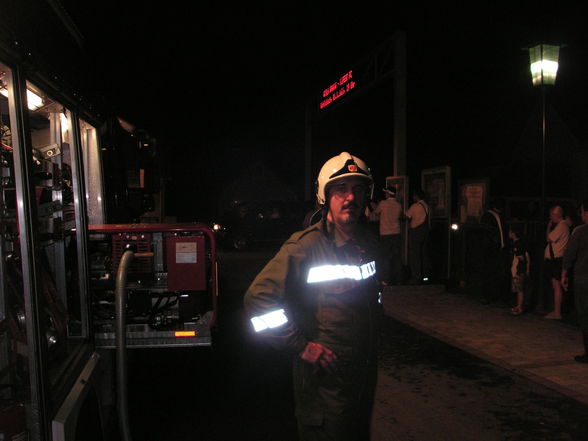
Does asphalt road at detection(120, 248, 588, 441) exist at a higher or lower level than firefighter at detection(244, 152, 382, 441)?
lower

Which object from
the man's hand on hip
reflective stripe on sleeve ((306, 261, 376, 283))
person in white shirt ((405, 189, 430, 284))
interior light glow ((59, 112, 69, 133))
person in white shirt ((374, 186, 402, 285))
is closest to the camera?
the man's hand on hip

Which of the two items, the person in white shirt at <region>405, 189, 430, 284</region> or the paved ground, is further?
the person in white shirt at <region>405, 189, 430, 284</region>

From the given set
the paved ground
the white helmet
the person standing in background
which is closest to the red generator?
the white helmet

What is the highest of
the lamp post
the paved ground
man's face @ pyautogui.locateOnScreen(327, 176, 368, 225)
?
the lamp post

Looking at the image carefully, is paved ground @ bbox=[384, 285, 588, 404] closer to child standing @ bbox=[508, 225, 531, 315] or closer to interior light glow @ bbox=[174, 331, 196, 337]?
child standing @ bbox=[508, 225, 531, 315]

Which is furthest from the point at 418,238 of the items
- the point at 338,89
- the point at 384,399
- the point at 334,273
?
the point at 338,89

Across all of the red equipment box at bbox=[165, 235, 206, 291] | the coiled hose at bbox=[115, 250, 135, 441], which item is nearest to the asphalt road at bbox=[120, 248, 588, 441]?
the coiled hose at bbox=[115, 250, 135, 441]

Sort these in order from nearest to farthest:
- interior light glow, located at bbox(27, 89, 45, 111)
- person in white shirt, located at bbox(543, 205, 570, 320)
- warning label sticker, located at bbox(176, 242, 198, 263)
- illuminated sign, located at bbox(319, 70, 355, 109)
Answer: interior light glow, located at bbox(27, 89, 45, 111), warning label sticker, located at bbox(176, 242, 198, 263), person in white shirt, located at bbox(543, 205, 570, 320), illuminated sign, located at bbox(319, 70, 355, 109)

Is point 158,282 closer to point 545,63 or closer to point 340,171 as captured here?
point 340,171

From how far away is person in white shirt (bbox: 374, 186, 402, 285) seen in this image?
1165cm

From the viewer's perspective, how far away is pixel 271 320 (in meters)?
2.66

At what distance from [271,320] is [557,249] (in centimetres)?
682

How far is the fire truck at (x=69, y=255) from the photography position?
6.84 ft

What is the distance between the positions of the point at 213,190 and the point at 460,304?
4958cm
